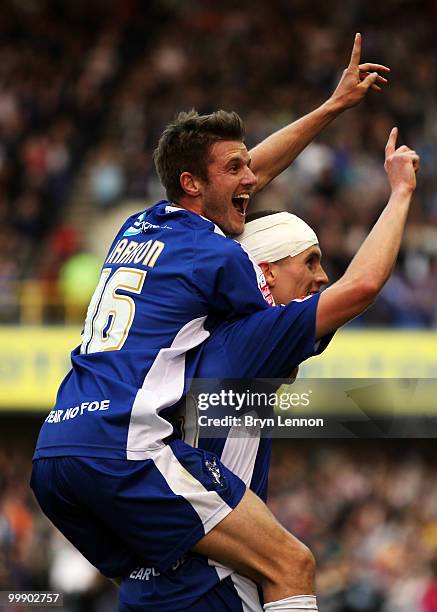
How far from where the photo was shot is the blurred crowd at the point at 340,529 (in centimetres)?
1191

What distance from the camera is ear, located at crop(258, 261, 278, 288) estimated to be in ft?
17.4

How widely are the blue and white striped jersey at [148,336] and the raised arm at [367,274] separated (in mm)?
308

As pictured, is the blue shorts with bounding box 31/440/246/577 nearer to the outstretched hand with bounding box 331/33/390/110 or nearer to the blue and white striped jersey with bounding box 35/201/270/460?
the blue and white striped jersey with bounding box 35/201/270/460

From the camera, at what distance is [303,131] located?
5863 millimetres

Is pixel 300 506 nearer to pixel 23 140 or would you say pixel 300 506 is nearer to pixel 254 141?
pixel 254 141

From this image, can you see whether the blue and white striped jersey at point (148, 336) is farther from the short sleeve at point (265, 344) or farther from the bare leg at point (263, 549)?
Result: the bare leg at point (263, 549)

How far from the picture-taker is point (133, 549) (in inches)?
184

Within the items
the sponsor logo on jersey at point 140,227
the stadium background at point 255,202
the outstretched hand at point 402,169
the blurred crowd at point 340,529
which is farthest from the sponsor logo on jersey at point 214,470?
the blurred crowd at point 340,529

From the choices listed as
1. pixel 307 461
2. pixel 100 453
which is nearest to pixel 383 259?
pixel 100 453

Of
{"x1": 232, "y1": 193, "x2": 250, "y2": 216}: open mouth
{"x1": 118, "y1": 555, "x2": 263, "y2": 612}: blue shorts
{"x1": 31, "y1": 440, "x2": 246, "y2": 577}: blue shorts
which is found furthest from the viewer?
{"x1": 232, "y1": 193, "x2": 250, "y2": 216}: open mouth

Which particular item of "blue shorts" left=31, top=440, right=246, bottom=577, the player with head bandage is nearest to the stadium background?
the player with head bandage

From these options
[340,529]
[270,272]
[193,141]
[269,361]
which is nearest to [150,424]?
[269,361]

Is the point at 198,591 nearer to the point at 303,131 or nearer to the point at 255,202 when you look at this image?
the point at 303,131

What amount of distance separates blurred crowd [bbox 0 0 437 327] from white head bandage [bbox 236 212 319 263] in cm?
823
